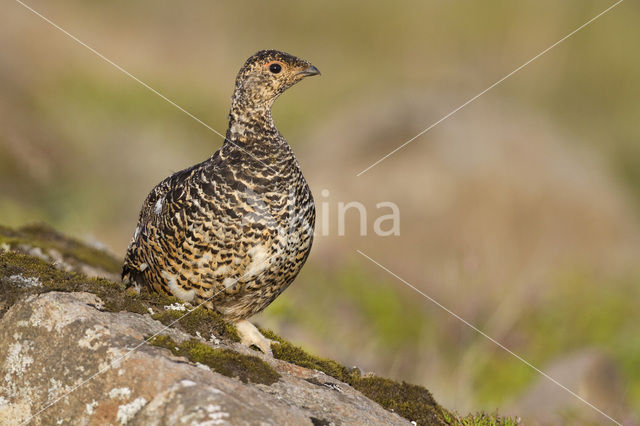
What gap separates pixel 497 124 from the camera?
15.3 metres

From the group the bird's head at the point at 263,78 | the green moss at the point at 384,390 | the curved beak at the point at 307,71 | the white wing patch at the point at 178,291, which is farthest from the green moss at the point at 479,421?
the curved beak at the point at 307,71

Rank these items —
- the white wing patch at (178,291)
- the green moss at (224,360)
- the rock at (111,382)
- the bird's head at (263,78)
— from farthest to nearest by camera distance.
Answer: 1. the bird's head at (263,78)
2. the white wing patch at (178,291)
3. the green moss at (224,360)
4. the rock at (111,382)

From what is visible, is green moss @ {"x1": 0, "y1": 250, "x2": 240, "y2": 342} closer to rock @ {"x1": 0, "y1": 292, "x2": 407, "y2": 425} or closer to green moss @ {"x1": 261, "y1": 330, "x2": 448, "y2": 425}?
rock @ {"x1": 0, "y1": 292, "x2": 407, "y2": 425}

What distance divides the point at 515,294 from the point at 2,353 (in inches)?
349

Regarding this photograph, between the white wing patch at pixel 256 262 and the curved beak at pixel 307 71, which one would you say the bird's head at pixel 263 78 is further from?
the white wing patch at pixel 256 262

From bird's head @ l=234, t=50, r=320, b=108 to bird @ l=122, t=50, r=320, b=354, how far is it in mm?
107

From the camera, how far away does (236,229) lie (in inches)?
195

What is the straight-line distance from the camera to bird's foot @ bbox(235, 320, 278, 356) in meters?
4.91

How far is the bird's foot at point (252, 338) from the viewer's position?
4.91 meters

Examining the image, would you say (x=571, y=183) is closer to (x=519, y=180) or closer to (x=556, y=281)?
(x=519, y=180)

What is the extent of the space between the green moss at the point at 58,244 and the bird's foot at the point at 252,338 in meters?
2.70

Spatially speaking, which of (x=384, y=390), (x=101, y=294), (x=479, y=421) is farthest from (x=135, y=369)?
(x=479, y=421)

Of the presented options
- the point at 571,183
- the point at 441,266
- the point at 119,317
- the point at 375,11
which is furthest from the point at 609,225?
the point at 375,11

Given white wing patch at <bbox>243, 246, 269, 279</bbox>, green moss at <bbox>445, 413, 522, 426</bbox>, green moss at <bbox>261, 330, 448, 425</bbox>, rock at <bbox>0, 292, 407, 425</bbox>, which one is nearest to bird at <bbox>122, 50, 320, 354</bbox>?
white wing patch at <bbox>243, 246, 269, 279</bbox>
